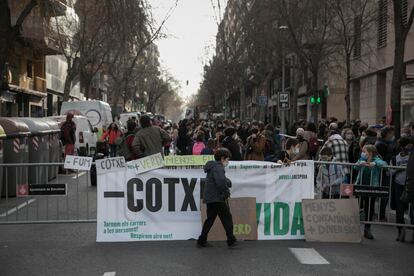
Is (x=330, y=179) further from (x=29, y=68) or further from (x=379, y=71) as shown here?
(x=29, y=68)

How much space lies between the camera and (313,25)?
1199 inches

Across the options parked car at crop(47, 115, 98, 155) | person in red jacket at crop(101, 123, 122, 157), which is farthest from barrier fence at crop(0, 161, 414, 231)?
parked car at crop(47, 115, 98, 155)

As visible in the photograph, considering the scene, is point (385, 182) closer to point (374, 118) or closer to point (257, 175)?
point (257, 175)

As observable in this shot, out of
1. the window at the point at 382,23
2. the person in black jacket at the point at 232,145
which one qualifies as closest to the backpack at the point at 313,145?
the person in black jacket at the point at 232,145

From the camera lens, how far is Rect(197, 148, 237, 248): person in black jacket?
8.41m

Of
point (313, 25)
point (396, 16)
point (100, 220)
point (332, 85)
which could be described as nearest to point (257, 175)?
point (100, 220)

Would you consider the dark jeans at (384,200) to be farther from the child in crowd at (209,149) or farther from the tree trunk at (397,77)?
the tree trunk at (397,77)

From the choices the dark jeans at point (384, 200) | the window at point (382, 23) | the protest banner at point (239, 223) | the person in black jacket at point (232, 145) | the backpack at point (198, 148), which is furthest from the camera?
the window at point (382, 23)

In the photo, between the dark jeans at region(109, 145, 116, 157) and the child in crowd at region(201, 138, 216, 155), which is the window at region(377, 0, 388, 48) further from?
the child in crowd at region(201, 138, 216, 155)

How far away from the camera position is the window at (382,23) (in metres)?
27.9

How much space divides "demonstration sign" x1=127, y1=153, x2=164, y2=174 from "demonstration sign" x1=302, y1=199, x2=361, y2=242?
217 cm

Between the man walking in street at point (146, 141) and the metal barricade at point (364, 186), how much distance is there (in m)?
3.20

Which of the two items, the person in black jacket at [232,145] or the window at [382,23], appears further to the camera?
the window at [382,23]

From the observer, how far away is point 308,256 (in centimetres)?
819
